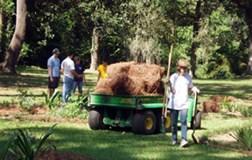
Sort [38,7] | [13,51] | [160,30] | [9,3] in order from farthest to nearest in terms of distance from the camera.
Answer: [160,30] → [9,3] → [38,7] → [13,51]

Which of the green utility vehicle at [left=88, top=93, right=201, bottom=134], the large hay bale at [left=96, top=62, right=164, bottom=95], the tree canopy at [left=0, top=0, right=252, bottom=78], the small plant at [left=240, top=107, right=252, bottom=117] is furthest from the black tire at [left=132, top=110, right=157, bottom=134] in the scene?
the tree canopy at [left=0, top=0, right=252, bottom=78]

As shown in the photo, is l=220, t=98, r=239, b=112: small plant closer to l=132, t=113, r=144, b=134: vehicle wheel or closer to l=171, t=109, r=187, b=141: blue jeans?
l=132, t=113, r=144, b=134: vehicle wheel

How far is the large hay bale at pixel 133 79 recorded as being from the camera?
569 inches

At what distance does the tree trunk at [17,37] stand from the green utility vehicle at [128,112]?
69.9 feet

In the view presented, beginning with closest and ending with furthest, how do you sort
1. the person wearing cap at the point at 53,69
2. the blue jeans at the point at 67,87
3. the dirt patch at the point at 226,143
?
the dirt patch at the point at 226,143 → the blue jeans at the point at 67,87 → the person wearing cap at the point at 53,69

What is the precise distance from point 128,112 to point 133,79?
2.65ft

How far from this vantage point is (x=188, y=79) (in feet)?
40.7

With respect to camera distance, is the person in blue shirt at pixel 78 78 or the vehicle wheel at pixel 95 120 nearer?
the vehicle wheel at pixel 95 120

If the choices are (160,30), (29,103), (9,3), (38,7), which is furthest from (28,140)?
(160,30)

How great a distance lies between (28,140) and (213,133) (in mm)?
Answer: 7051

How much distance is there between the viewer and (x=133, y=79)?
1455 centimetres

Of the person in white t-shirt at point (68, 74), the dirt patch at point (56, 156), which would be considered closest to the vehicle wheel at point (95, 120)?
the person in white t-shirt at point (68, 74)

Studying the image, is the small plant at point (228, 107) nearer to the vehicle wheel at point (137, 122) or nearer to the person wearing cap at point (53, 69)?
the person wearing cap at point (53, 69)

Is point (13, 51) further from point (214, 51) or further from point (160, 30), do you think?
point (214, 51)
